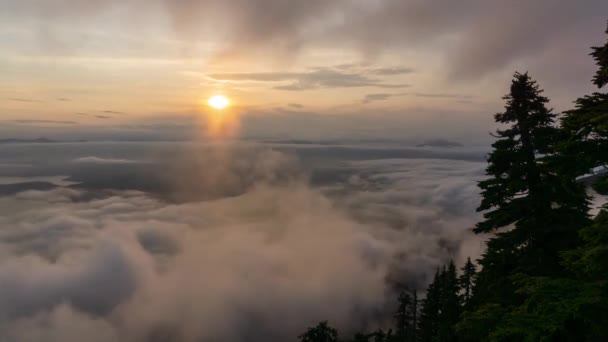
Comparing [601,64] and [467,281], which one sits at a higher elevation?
[601,64]

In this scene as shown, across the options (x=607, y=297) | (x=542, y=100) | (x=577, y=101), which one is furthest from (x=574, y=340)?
(x=542, y=100)

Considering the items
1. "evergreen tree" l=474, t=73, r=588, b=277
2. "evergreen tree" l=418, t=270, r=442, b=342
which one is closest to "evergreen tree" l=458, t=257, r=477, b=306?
"evergreen tree" l=418, t=270, r=442, b=342

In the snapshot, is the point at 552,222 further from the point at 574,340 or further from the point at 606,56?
the point at 606,56

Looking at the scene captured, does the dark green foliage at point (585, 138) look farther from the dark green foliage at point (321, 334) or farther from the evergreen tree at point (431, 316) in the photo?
the evergreen tree at point (431, 316)

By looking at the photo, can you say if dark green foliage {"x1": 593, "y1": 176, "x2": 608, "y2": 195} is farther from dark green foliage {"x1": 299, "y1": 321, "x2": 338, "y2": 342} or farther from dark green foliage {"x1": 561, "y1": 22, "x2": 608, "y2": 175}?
dark green foliage {"x1": 299, "y1": 321, "x2": 338, "y2": 342}

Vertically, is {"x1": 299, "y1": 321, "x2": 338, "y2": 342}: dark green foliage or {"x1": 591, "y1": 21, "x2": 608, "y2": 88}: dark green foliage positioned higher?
{"x1": 591, "y1": 21, "x2": 608, "y2": 88}: dark green foliage

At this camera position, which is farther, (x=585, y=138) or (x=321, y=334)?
(x=321, y=334)

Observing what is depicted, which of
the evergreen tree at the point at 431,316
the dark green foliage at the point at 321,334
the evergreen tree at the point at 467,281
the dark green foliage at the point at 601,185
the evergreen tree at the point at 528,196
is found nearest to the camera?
the dark green foliage at the point at 601,185

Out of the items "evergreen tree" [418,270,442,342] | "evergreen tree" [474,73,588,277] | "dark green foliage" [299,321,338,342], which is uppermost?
"evergreen tree" [474,73,588,277]

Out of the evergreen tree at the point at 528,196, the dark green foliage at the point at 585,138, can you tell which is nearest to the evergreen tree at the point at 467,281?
the evergreen tree at the point at 528,196

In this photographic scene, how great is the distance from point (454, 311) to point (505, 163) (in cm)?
2776

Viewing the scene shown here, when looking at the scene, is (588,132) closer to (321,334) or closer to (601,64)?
(601,64)

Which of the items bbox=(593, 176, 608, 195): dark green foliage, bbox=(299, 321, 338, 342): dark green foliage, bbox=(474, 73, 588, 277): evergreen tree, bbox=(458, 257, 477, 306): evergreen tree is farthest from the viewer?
bbox=(299, 321, 338, 342): dark green foliage

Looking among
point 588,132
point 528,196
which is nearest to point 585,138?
point 588,132
